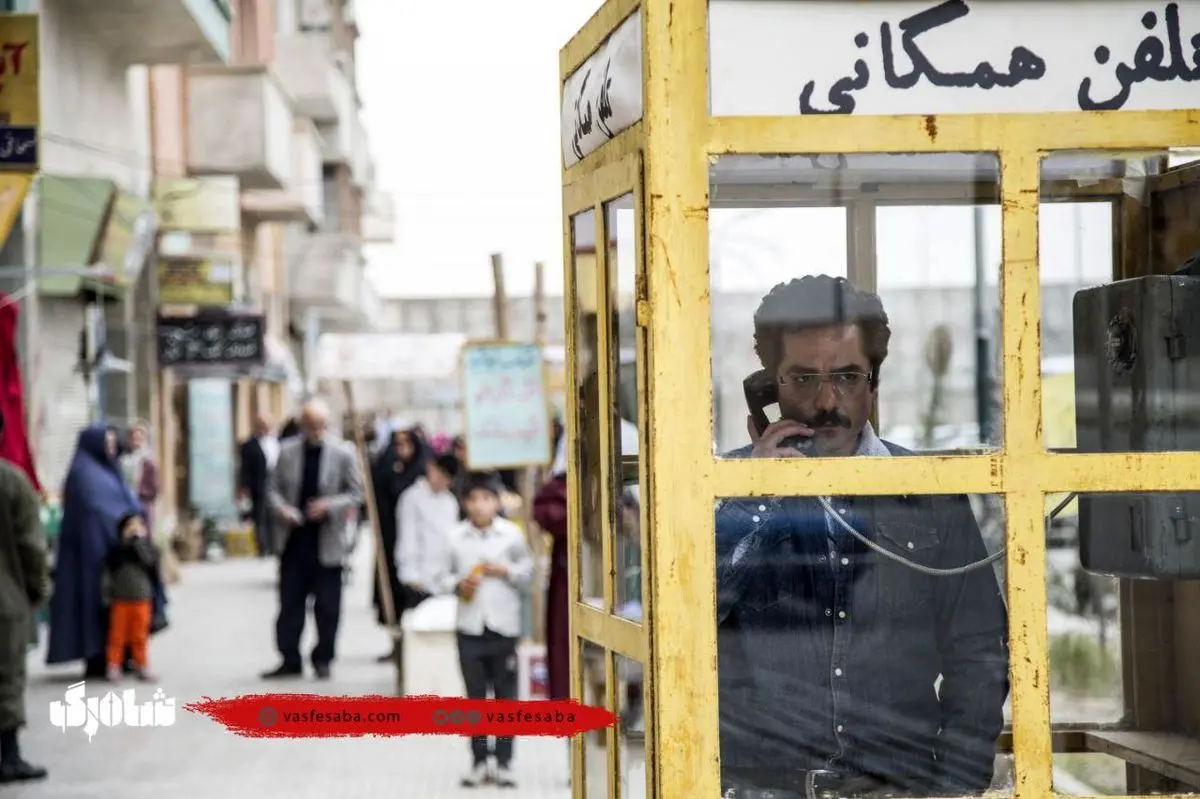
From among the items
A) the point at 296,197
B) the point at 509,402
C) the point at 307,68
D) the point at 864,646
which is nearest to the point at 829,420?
the point at 864,646

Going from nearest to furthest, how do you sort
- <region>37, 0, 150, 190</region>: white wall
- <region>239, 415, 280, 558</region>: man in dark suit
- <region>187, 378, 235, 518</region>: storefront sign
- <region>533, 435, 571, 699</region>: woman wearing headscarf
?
<region>533, 435, 571, 699</region>: woman wearing headscarf < <region>37, 0, 150, 190</region>: white wall < <region>239, 415, 280, 558</region>: man in dark suit < <region>187, 378, 235, 518</region>: storefront sign

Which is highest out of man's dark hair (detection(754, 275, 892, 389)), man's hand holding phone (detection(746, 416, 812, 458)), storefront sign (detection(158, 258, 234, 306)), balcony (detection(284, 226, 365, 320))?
balcony (detection(284, 226, 365, 320))

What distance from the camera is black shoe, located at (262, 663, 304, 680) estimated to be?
42.3 feet

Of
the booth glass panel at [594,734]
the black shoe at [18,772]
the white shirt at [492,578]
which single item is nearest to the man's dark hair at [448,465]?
the white shirt at [492,578]

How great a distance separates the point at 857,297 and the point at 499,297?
1040 centimetres

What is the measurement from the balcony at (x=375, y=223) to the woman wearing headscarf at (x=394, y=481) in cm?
4453

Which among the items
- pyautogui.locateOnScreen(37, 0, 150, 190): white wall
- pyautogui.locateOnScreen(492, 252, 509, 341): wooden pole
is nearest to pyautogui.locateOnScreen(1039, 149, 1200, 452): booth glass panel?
pyautogui.locateOnScreen(492, 252, 509, 341): wooden pole

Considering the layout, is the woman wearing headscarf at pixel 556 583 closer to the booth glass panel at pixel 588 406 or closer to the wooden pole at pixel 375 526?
the wooden pole at pixel 375 526

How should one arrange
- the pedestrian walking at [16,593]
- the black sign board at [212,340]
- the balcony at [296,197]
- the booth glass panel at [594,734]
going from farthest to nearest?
the balcony at [296,197], the black sign board at [212,340], the pedestrian walking at [16,593], the booth glass panel at [594,734]

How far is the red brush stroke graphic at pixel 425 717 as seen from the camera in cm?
376

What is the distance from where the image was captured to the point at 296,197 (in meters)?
32.8

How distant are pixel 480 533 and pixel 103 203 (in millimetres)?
7964

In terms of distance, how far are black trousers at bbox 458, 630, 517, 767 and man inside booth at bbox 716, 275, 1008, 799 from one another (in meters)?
5.95

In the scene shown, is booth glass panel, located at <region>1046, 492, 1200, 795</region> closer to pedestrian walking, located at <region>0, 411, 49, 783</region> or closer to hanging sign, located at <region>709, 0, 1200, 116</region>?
hanging sign, located at <region>709, 0, 1200, 116</region>
